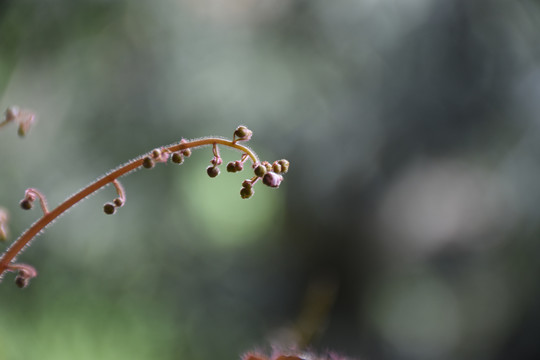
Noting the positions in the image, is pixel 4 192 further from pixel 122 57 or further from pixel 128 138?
pixel 122 57

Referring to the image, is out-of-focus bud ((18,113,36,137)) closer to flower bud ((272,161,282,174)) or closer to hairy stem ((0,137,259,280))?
hairy stem ((0,137,259,280))

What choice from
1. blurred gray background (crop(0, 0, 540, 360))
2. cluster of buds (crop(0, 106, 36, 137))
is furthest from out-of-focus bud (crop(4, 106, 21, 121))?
blurred gray background (crop(0, 0, 540, 360))

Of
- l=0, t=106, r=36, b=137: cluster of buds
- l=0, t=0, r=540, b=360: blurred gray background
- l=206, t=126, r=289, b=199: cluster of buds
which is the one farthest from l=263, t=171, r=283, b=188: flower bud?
l=0, t=0, r=540, b=360: blurred gray background

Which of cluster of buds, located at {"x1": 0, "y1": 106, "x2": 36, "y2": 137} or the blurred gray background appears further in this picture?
the blurred gray background

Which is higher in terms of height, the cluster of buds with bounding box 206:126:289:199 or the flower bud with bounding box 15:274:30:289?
the cluster of buds with bounding box 206:126:289:199

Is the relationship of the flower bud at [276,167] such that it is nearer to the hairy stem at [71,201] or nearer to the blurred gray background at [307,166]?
the hairy stem at [71,201]

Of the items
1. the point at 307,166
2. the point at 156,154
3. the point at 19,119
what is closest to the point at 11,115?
the point at 19,119
